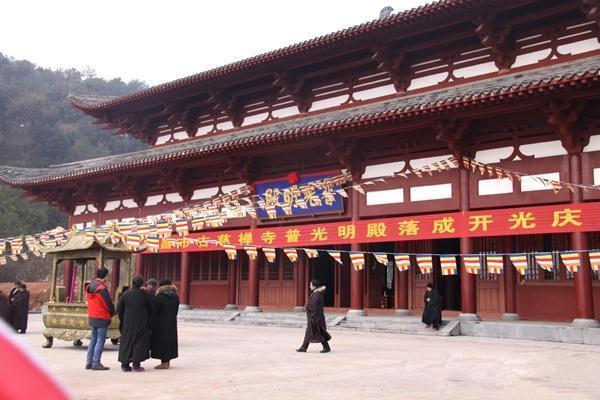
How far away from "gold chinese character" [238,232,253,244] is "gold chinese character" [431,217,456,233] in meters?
6.04

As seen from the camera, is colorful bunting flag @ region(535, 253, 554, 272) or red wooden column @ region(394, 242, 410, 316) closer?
colorful bunting flag @ region(535, 253, 554, 272)

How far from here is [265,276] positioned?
2038 cm

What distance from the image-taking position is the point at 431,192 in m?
15.4

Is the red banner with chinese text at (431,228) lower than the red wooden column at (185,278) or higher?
higher

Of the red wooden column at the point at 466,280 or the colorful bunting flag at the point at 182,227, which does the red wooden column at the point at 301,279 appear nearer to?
the colorful bunting flag at the point at 182,227

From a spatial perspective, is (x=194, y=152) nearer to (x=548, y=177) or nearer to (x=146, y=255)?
(x=146, y=255)

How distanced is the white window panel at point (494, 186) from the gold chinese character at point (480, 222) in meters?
0.71

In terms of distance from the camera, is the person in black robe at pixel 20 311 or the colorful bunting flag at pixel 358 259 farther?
the colorful bunting flag at pixel 358 259

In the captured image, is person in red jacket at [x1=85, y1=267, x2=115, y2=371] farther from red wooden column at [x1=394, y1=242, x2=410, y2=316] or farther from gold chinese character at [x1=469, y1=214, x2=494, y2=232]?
red wooden column at [x1=394, y1=242, x2=410, y2=316]

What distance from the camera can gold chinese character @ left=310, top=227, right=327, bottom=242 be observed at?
16844 mm

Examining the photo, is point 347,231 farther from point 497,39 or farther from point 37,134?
point 37,134

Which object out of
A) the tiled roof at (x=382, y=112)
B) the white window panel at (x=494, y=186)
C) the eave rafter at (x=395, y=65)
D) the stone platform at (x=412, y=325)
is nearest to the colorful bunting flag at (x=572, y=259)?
the stone platform at (x=412, y=325)

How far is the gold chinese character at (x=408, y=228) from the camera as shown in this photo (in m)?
15.1

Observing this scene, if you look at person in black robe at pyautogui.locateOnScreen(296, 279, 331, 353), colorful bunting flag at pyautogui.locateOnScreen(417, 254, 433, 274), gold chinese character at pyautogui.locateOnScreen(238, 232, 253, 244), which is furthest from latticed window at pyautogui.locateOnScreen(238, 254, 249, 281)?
person in black robe at pyautogui.locateOnScreen(296, 279, 331, 353)
